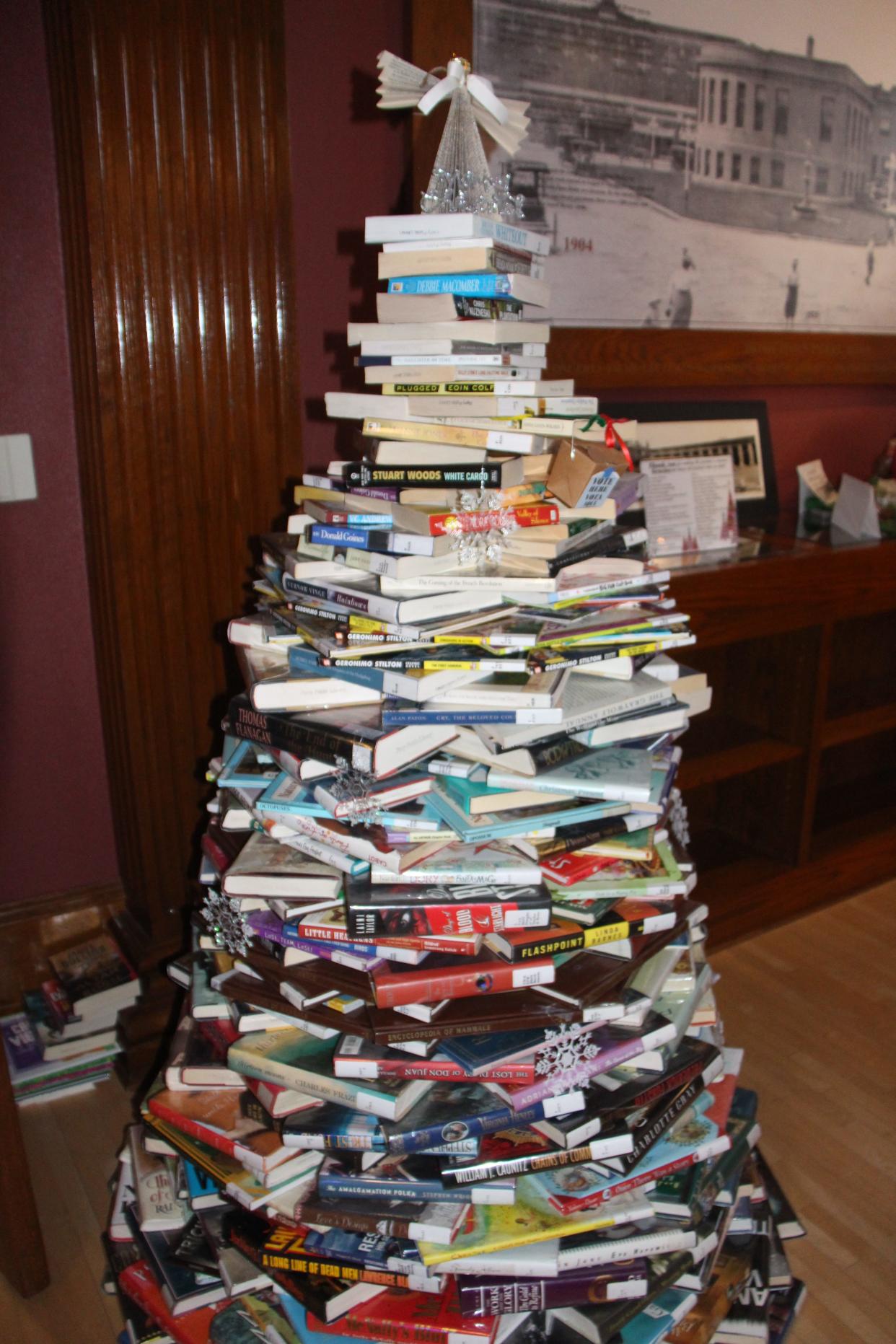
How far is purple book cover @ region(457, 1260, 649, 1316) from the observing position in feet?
3.73

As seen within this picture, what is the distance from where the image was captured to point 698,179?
2.16 m

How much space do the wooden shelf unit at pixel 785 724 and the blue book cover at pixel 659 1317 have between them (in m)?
1.03

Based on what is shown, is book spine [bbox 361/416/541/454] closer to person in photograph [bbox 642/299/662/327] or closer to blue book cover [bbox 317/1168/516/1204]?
blue book cover [bbox 317/1168/516/1204]

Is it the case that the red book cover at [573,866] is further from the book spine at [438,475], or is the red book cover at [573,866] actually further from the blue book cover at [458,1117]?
the book spine at [438,475]

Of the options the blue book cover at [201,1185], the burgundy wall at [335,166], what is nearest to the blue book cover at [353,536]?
the burgundy wall at [335,166]

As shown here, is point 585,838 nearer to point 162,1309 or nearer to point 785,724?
point 162,1309

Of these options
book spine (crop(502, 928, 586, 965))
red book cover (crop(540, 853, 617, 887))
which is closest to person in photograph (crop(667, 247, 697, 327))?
red book cover (crop(540, 853, 617, 887))

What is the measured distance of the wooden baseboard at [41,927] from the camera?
1.91 metres

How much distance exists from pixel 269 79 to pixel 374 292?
0.38 metres

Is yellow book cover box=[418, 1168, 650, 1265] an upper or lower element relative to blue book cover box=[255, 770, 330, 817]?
lower

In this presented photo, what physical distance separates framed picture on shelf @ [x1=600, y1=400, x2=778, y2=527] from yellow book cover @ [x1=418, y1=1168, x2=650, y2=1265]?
1.43 metres

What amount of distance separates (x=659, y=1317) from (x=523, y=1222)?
0.90ft

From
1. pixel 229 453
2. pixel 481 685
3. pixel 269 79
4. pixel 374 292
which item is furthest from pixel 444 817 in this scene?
pixel 269 79

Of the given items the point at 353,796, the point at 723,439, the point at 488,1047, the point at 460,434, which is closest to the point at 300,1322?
the point at 488,1047
